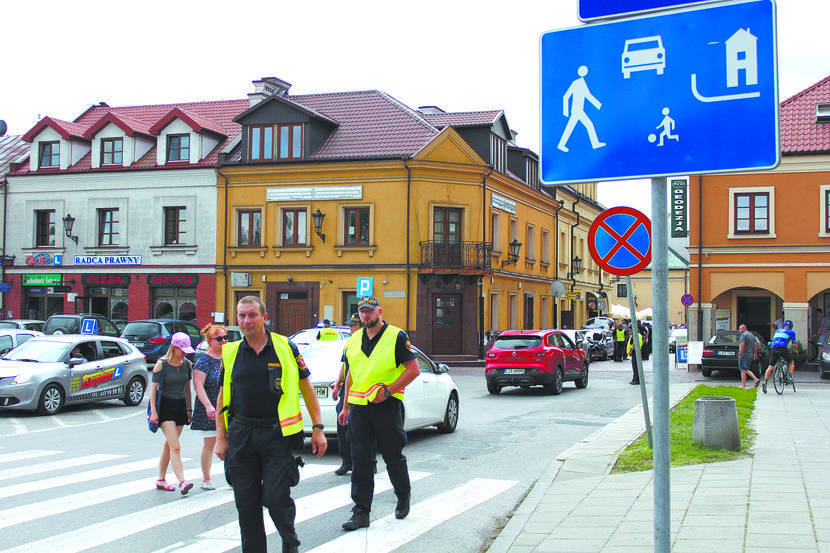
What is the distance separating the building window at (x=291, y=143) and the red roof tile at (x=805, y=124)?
63.4 feet

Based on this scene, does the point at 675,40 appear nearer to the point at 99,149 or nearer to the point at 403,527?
the point at 403,527

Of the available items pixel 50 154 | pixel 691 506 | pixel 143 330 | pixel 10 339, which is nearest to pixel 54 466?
pixel 691 506

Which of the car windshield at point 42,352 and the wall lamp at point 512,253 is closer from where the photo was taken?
the car windshield at point 42,352

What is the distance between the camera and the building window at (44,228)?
37688 millimetres

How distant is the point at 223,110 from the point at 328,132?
7.69 metres

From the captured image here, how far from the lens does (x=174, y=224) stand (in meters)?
36.3

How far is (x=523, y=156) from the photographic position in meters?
41.5

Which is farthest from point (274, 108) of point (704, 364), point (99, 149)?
point (704, 364)

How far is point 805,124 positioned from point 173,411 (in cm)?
2900

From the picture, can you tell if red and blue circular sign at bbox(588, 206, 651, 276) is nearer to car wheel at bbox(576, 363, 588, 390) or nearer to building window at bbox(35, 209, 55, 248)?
car wheel at bbox(576, 363, 588, 390)

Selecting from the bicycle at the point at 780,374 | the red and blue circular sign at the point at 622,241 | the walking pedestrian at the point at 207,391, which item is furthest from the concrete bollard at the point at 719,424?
the bicycle at the point at 780,374

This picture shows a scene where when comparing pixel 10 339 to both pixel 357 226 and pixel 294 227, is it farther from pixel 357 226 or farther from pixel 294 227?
pixel 357 226

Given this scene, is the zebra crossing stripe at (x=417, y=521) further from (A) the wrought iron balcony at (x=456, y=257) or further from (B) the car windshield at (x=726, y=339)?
(A) the wrought iron balcony at (x=456, y=257)

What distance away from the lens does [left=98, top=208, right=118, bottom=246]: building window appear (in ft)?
121
